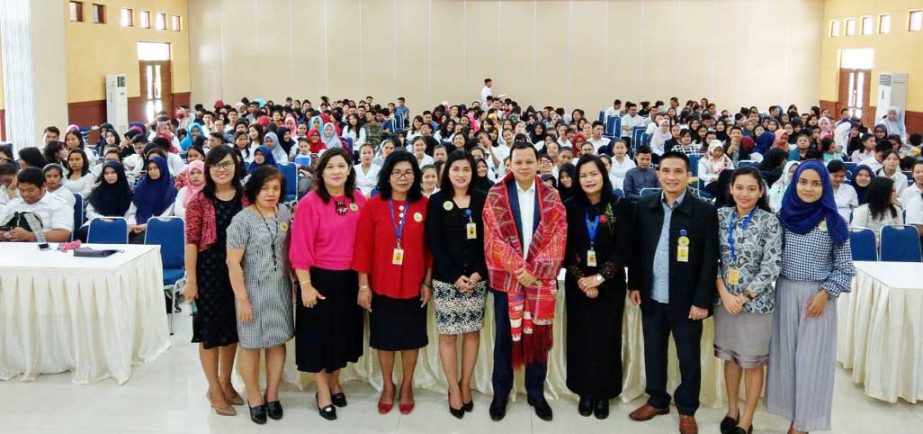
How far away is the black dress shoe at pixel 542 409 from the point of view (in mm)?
4078

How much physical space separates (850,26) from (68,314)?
17.3 metres

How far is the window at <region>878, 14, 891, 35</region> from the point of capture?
15.2 metres

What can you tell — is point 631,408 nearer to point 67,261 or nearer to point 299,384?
point 299,384

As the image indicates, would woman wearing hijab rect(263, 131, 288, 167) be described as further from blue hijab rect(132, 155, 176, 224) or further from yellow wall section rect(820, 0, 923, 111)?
yellow wall section rect(820, 0, 923, 111)

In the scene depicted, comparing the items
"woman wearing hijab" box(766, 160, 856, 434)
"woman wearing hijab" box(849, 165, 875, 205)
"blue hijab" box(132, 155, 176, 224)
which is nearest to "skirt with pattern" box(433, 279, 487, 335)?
"woman wearing hijab" box(766, 160, 856, 434)

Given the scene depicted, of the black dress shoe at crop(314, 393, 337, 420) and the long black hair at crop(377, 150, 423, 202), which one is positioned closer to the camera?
the long black hair at crop(377, 150, 423, 202)

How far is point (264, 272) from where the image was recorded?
3.85 metres

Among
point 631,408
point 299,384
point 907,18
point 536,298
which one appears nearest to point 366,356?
point 299,384

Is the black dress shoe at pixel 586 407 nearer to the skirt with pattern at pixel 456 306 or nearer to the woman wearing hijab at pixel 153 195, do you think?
the skirt with pattern at pixel 456 306

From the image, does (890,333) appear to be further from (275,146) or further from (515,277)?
(275,146)

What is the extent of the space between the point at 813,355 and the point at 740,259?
21.5 inches

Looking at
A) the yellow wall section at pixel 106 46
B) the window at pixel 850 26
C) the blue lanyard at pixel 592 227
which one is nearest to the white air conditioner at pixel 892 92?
the window at pixel 850 26

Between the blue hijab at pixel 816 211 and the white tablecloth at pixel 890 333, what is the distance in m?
0.94

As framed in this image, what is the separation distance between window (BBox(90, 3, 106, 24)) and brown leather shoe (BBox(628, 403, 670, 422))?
14148mm
